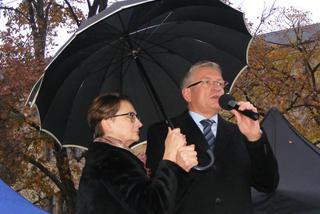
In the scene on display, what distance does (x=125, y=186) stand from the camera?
2.44 metres

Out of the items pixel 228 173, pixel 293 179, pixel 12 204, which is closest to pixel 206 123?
pixel 228 173

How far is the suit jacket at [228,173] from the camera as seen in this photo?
2873 millimetres

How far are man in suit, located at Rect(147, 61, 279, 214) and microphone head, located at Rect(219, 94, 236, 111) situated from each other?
0.05 metres

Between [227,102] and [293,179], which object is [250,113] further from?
[293,179]

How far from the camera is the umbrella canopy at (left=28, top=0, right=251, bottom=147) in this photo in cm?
317

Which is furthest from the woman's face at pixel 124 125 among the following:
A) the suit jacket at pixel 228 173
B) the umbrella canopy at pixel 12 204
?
the umbrella canopy at pixel 12 204

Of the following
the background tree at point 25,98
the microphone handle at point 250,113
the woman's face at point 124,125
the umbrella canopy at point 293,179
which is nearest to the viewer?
the microphone handle at point 250,113

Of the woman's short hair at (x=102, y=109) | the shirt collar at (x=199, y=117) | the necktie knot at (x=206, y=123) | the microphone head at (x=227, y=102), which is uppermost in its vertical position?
the woman's short hair at (x=102, y=109)

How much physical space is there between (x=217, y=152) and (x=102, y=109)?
2.38 feet

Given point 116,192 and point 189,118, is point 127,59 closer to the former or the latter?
point 189,118

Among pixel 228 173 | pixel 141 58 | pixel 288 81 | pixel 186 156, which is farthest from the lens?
pixel 288 81

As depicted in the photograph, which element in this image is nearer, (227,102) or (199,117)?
(227,102)

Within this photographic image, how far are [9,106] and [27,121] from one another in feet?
2.58

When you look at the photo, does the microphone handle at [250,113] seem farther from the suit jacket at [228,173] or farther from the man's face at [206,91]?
the man's face at [206,91]
